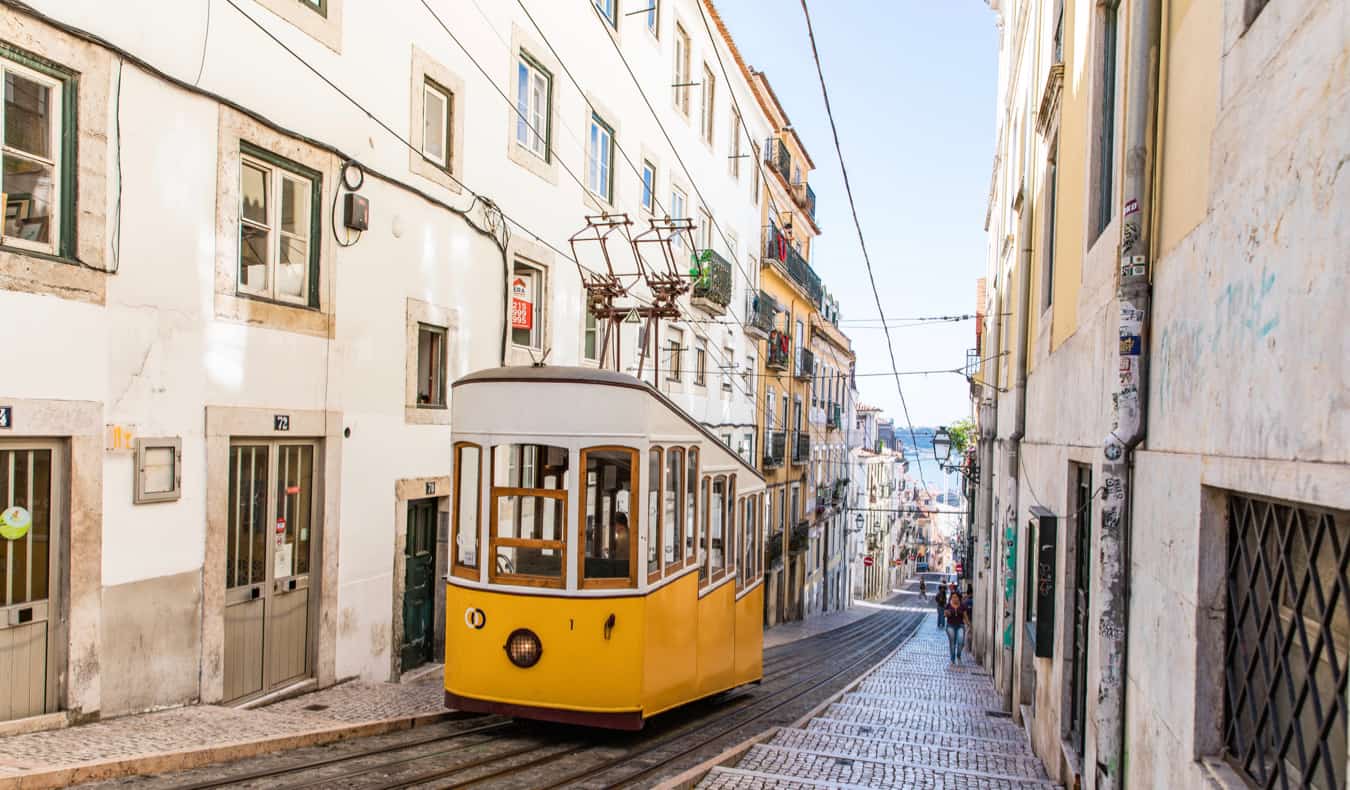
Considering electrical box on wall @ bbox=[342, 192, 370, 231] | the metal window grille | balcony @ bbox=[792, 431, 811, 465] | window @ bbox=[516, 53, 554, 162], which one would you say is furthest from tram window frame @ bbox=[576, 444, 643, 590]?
balcony @ bbox=[792, 431, 811, 465]

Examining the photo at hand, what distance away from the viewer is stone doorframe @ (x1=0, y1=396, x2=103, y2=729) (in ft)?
21.1

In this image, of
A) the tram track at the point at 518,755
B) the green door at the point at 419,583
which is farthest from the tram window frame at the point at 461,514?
the green door at the point at 419,583

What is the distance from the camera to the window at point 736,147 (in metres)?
25.7

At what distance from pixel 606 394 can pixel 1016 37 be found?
1335cm

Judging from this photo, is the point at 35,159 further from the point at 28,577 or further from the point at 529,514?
the point at 529,514

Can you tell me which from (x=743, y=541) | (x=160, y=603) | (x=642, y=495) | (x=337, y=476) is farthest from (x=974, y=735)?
(x=160, y=603)

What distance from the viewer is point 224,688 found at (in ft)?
26.1

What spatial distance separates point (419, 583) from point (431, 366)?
8.45 ft

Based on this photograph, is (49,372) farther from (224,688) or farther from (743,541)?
(743,541)

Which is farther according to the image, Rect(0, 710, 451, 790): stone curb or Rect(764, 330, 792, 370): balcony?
Rect(764, 330, 792, 370): balcony

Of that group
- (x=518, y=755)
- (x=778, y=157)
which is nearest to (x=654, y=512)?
(x=518, y=755)

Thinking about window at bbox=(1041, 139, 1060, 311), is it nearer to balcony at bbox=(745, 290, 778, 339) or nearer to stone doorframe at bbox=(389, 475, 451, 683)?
stone doorframe at bbox=(389, 475, 451, 683)

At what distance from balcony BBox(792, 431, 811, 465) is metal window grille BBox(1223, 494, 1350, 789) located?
92.0 ft

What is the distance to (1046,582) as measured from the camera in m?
8.01
